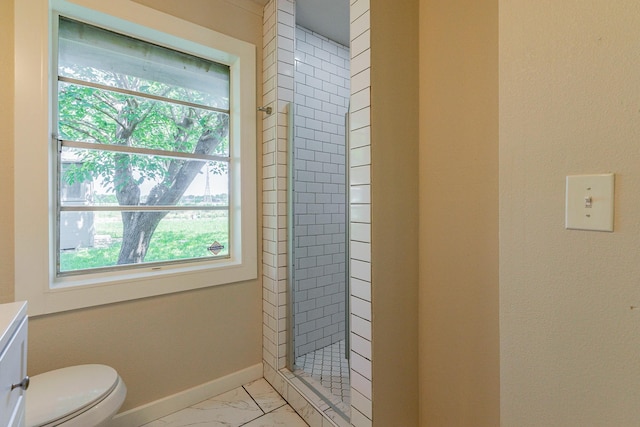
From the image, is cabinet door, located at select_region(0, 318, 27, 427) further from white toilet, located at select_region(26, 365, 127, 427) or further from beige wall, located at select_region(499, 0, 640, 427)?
beige wall, located at select_region(499, 0, 640, 427)

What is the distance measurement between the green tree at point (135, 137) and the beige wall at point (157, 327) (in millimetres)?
259

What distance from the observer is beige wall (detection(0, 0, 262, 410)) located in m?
1.26

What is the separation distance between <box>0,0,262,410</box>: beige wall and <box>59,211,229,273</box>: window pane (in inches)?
9.4

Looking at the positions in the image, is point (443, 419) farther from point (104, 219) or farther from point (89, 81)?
point (89, 81)

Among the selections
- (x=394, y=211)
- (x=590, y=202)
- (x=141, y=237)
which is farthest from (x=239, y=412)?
(x=590, y=202)

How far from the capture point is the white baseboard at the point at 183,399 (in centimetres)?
153

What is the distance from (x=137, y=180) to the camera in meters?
1.67

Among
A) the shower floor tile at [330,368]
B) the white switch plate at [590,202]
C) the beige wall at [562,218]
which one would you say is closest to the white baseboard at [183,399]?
the shower floor tile at [330,368]

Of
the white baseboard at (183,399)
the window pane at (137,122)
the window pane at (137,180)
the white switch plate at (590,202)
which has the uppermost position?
the window pane at (137,122)

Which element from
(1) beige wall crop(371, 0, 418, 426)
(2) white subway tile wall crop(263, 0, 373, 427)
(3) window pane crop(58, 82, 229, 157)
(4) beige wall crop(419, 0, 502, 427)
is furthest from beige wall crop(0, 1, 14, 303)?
(4) beige wall crop(419, 0, 502, 427)

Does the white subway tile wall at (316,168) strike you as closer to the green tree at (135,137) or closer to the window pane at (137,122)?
the window pane at (137,122)

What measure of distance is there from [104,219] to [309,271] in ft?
4.43

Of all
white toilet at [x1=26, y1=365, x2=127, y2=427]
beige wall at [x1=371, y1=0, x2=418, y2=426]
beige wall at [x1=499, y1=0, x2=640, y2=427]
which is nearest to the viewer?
beige wall at [x1=499, y1=0, x2=640, y2=427]

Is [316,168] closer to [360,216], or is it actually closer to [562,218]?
[360,216]
